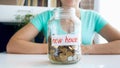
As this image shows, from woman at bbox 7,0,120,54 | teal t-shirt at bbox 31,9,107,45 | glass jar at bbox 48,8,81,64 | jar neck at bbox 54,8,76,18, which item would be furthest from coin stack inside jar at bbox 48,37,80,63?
teal t-shirt at bbox 31,9,107,45

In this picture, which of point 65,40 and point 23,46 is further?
point 23,46

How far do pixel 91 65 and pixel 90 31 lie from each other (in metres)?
0.68

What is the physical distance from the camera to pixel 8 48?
1070 mm

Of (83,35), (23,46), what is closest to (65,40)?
(23,46)

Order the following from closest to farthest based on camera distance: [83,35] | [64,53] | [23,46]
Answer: [64,53]
[23,46]
[83,35]

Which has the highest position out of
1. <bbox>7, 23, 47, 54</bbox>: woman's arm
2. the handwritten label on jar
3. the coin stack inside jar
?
the handwritten label on jar

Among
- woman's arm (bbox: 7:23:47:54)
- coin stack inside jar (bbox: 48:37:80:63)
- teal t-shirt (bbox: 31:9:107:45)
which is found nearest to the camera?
coin stack inside jar (bbox: 48:37:80:63)

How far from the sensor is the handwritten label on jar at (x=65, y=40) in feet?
2.40

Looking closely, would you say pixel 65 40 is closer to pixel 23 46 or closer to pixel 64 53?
pixel 64 53

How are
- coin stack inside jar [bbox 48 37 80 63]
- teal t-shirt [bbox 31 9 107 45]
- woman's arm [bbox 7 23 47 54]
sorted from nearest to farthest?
coin stack inside jar [bbox 48 37 80 63], woman's arm [bbox 7 23 47 54], teal t-shirt [bbox 31 9 107 45]

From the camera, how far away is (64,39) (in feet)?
2.41

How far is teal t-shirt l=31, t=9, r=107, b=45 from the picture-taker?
135 centimetres

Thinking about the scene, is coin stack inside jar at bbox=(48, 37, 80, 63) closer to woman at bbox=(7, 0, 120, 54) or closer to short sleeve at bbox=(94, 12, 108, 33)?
woman at bbox=(7, 0, 120, 54)

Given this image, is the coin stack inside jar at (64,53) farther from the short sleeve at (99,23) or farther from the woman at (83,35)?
the short sleeve at (99,23)
